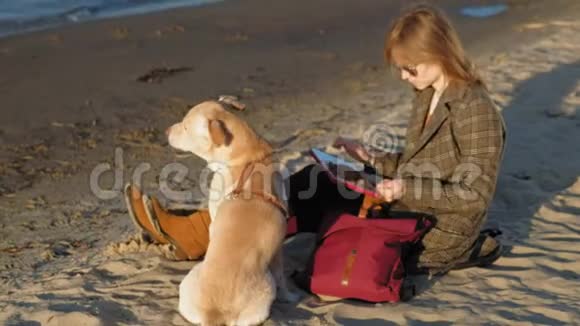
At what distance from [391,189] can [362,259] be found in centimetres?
46

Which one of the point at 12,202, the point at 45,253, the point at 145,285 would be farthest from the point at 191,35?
the point at 145,285

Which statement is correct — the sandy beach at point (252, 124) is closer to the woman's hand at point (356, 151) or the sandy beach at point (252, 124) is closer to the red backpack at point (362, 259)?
the red backpack at point (362, 259)

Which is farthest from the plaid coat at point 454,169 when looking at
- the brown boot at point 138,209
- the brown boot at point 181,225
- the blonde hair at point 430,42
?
the brown boot at point 138,209

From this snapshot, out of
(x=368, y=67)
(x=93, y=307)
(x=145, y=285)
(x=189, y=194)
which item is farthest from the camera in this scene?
(x=368, y=67)

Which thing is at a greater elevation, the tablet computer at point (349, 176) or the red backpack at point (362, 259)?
the tablet computer at point (349, 176)

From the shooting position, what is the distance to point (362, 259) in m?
4.58

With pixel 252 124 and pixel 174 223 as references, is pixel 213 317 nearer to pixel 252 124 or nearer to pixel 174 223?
pixel 174 223

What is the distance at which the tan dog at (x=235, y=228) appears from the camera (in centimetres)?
415

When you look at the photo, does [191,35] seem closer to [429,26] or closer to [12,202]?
[12,202]

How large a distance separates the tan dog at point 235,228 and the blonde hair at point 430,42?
40.9 inches

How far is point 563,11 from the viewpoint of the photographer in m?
15.0

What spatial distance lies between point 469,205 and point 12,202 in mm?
4269

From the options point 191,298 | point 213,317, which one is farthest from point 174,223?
point 213,317

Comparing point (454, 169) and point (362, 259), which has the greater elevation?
point (454, 169)
